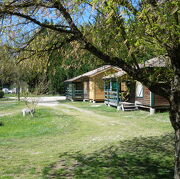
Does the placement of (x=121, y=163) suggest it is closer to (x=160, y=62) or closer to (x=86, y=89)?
(x=160, y=62)

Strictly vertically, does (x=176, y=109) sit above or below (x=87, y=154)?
above

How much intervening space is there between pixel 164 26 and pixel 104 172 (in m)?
3.68

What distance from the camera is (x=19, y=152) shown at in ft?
26.2

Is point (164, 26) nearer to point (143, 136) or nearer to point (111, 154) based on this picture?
point (111, 154)

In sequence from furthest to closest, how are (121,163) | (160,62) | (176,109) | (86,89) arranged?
(86,89) < (121,163) < (160,62) < (176,109)

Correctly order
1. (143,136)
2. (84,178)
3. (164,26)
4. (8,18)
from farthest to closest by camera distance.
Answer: (143,136) < (84,178) < (8,18) < (164,26)

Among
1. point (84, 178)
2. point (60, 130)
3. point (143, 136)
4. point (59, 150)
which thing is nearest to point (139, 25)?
point (84, 178)

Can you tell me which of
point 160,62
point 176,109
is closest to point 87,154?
point 160,62

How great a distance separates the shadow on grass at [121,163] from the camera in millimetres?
5465

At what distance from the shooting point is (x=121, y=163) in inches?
247

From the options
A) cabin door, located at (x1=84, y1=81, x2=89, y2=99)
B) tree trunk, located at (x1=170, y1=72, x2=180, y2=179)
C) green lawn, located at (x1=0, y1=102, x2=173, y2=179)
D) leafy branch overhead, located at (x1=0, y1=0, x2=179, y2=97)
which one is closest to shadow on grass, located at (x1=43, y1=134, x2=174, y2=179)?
green lawn, located at (x1=0, y1=102, x2=173, y2=179)

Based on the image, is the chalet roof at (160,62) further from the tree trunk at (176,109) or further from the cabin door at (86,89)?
the cabin door at (86,89)

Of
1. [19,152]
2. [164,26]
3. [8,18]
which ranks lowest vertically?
[19,152]

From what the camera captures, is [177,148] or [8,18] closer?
[177,148]
